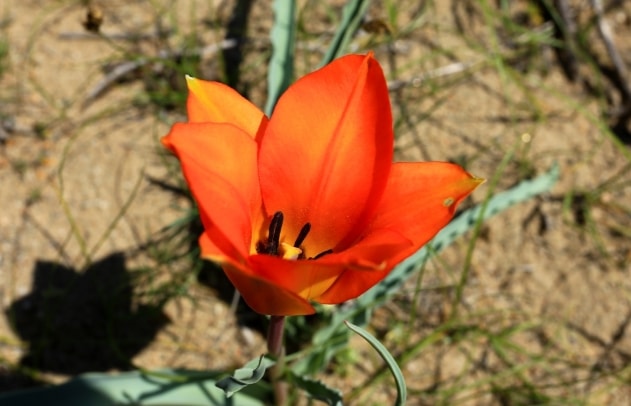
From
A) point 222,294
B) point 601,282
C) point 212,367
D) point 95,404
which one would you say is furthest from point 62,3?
point 601,282

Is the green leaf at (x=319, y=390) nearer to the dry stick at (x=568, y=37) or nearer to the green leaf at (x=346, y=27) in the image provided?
the green leaf at (x=346, y=27)

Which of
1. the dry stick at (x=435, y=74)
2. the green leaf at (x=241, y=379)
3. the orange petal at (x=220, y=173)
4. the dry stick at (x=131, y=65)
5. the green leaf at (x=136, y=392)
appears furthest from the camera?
the dry stick at (x=435, y=74)

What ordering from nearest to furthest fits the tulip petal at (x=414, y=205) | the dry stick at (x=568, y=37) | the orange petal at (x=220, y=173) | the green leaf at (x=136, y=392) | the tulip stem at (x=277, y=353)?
1. the orange petal at (x=220, y=173)
2. the tulip petal at (x=414, y=205)
3. the tulip stem at (x=277, y=353)
4. the green leaf at (x=136, y=392)
5. the dry stick at (x=568, y=37)

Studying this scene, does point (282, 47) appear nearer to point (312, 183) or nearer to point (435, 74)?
point (312, 183)

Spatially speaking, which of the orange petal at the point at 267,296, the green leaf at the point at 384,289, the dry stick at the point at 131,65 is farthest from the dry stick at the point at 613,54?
the orange petal at the point at 267,296

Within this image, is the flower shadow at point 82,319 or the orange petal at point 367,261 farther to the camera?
the flower shadow at point 82,319

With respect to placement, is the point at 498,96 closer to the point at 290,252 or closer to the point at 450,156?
the point at 450,156
